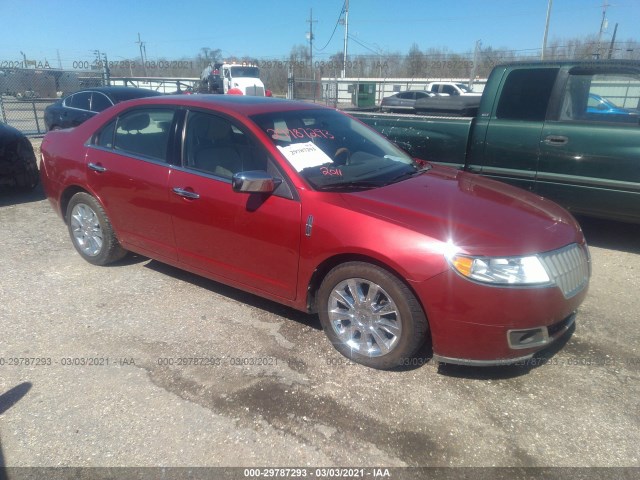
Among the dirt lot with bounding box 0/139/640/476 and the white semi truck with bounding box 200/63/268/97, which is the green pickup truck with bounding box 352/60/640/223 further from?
the white semi truck with bounding box 200/63/268/97

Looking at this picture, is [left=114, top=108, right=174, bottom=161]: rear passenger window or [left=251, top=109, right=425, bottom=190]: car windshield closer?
[left=251, top=109, right=425, bottom=190]: car windshield

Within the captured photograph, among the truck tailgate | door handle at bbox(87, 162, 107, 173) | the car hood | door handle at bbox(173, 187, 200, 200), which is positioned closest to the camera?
the car hood

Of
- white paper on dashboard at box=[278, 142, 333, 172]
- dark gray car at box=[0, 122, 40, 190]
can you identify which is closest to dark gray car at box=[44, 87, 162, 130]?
dark gray car at box=[0, 122, 40, 190]

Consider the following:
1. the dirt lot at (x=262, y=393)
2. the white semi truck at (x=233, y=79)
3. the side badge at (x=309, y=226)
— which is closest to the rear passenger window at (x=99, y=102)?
the dirt lot at (x=262, y=393)

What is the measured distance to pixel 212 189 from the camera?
3.44m

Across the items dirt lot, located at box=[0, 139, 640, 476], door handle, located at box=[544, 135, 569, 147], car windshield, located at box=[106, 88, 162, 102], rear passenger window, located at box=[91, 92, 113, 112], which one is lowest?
dirt lot, located at box=[0, 139, 640, 476]

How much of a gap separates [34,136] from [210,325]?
1281 cm

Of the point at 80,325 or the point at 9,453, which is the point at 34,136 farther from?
the point at 9,453

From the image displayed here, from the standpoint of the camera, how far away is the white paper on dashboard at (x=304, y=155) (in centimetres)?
325

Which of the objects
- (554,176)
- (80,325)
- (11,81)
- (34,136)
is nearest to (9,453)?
(80,325)

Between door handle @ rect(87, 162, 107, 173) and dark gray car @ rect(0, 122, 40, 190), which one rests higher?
door handle @ rect(87, 162, 107, 173)

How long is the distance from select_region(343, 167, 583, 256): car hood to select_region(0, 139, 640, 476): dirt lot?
882 mm

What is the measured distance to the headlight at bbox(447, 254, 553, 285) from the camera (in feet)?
8.47

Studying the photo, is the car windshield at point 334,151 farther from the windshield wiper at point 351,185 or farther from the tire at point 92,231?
the tire at point 92,231
